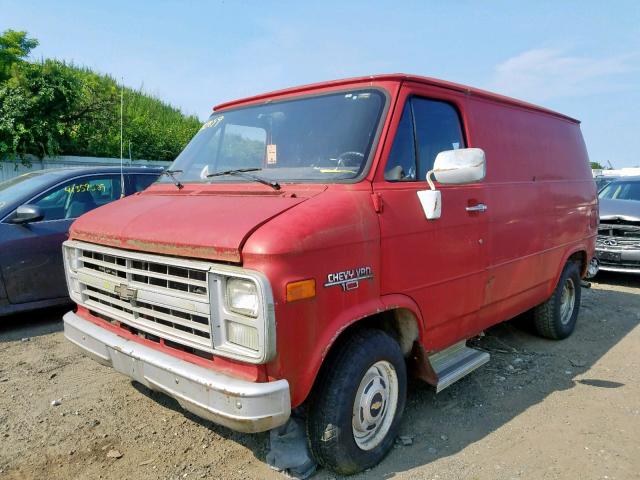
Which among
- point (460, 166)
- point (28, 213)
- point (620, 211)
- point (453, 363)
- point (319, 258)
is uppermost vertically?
point (460, 166)

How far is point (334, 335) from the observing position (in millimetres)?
2580

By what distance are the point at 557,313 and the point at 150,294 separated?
423 cm

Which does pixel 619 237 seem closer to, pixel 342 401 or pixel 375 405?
pixel 375 405

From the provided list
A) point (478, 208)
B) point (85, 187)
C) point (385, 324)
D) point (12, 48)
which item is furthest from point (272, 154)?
point (12, 48)

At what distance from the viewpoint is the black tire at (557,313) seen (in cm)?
514

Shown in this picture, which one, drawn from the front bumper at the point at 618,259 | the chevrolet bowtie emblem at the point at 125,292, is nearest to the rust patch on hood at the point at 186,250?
the chevrolet bowtie emblem at the point at 125,292

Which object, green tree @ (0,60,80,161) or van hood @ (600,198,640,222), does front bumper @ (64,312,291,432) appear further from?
green tree @ (0,60,80,161)

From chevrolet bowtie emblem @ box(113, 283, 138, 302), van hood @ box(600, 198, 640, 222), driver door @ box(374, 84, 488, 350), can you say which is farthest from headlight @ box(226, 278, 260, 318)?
van hood @ box(600, 198, 640, 222)

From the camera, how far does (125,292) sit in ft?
9.58

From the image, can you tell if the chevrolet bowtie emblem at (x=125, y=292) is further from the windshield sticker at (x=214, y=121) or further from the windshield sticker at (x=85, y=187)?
the windshield sticker at (x=85, y=187)

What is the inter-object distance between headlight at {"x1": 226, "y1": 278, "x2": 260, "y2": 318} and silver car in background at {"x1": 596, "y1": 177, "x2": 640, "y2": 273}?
24.6 feet

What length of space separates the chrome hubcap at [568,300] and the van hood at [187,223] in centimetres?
396

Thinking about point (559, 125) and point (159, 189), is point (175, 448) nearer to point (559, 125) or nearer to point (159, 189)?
point (159, 189)

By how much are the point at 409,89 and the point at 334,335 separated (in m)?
1.71
